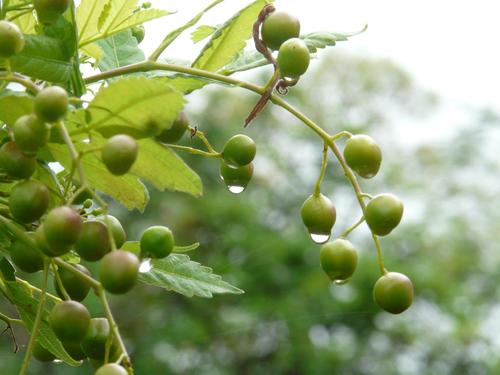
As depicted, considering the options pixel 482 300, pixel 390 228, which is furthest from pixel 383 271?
pixel 482 300

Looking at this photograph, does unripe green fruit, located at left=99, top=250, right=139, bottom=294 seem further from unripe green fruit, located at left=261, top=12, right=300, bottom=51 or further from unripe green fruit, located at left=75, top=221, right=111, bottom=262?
unripe green fruit, located at left=261, top=12, right=300, bottom=51

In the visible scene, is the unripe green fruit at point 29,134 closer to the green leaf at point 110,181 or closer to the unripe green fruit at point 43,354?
the green leaf at point 110,181

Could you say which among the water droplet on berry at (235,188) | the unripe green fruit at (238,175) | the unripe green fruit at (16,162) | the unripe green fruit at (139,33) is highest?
the unripe green fruit at (16,162)

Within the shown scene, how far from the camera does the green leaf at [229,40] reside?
1.68 ft

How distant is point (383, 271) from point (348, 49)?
10.1m

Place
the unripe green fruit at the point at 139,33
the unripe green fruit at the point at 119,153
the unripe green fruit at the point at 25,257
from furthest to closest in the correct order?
the unripe green fruit at the point at 139,33 < the unripe green fruit at the point at 25,257 < the unripe green fruit at the point at 119,153

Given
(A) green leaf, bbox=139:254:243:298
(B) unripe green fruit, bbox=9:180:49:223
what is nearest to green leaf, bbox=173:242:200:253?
(A) green leaf, bbox=139:254:243:298

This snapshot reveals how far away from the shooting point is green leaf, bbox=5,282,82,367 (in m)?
0.53

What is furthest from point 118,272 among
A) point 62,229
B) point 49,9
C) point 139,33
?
point 139,33

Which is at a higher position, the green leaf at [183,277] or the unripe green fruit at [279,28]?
the unripe green fruit at [279,28]

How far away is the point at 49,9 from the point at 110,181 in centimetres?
9

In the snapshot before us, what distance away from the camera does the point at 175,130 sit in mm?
430

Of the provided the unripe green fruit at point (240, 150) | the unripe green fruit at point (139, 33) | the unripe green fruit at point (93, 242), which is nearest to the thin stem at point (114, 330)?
the unripe green fruit at point (93, 242)

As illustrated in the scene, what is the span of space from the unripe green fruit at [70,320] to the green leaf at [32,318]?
85 mm
